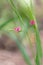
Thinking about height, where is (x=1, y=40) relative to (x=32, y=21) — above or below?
below

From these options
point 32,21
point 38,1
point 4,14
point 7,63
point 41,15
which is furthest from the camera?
point 38,1

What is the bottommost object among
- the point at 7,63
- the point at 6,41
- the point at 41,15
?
the point at 7,63

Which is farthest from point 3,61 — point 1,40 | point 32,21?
point 32,21

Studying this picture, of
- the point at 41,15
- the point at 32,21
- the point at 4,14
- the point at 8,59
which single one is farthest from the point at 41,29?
the point at 32,21

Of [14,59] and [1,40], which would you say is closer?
[14,59]

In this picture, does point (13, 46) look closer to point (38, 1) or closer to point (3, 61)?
point (3, 61)

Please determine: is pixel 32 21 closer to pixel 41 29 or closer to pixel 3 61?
pixel 3 61

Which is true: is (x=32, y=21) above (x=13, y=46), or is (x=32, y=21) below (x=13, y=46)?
above

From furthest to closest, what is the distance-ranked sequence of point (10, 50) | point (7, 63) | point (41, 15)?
point (41, 15), point (10, 50), point (7, 63)

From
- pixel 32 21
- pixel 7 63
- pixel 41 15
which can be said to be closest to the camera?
pixel 32 21
